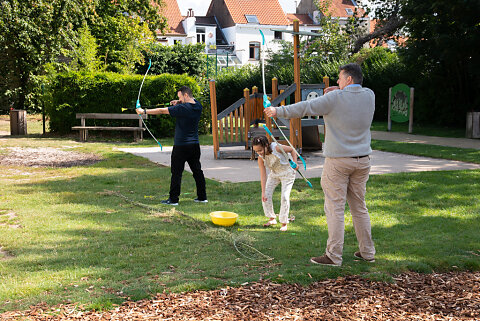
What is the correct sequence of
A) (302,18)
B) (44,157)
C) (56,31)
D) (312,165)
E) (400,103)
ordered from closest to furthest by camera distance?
(312,165), (44,157), (400,103), (56,31), (302,18)

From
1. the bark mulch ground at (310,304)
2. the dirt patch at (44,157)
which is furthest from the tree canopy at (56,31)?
the bark mulch ground at (310,304)

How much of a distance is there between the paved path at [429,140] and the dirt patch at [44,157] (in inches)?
359

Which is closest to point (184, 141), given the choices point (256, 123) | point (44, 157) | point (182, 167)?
point (182, 167)

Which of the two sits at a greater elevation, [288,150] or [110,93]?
[110,93]

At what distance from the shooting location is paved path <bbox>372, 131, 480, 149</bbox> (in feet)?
47.2

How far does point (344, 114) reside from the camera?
4602 millimetres

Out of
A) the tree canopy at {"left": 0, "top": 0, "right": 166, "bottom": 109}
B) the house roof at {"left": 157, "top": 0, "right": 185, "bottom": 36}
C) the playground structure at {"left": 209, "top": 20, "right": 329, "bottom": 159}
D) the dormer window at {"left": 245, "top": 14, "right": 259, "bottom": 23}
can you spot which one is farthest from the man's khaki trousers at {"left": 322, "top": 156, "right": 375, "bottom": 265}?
the dormer window at {"left": 245, "top": 14, "right": 259, "bottom": 23}

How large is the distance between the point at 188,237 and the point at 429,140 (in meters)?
11.8

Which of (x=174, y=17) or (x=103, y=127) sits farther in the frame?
(x=174, y=17)

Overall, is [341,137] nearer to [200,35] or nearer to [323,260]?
[323,260]

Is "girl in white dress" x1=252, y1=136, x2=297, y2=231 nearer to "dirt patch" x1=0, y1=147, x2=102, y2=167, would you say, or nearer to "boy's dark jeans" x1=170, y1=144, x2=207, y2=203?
"boy's dark jeans" x1=170, y1=144, x2=207, y2=203

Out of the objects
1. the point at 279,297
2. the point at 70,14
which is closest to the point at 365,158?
the point at 279,297

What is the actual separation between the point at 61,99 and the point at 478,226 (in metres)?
15.0

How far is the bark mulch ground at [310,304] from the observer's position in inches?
149
